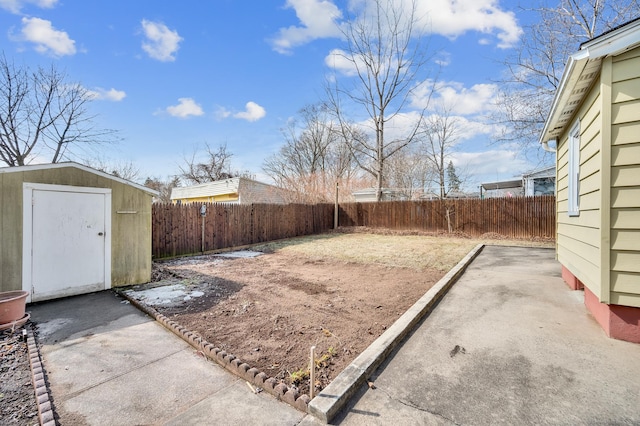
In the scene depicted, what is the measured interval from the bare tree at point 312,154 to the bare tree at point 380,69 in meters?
4.55

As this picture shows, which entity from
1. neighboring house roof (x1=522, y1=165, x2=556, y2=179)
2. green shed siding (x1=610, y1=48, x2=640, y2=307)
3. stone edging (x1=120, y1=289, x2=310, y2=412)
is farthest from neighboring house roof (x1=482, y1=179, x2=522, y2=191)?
stone edging (x1=120, y1=289, x2=310, y2=412)

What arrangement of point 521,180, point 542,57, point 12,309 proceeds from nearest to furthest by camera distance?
point 12,309 → point 542,57 → point 521,180

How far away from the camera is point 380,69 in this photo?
17.5m

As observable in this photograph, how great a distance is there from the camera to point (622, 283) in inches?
100

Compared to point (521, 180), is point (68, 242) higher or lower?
lower

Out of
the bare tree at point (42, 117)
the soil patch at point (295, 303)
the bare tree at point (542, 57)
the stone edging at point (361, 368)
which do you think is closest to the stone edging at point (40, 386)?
the soil patch at point (295, 303)

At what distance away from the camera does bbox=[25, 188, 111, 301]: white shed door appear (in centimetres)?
421

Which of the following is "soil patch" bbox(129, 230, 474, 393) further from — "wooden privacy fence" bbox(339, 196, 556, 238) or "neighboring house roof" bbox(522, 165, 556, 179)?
"neighboring house roof" bbox(522, 165, 556, 179)

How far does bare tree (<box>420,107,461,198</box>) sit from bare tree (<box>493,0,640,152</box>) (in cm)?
888

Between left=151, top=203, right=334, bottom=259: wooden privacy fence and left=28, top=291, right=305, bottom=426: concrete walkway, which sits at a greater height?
left=151, top=203, right=334, bottom=259: wooden privacy fence

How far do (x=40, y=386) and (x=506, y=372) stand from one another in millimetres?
3663

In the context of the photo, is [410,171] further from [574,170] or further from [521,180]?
[574,170]

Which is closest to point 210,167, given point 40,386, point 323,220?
point 323,220

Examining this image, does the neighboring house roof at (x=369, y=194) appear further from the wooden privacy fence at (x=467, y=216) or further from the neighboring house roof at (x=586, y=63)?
the neighboring house roof at (x=586, y=63)
